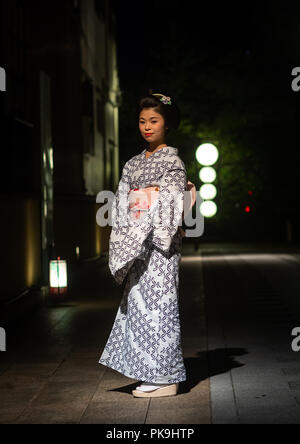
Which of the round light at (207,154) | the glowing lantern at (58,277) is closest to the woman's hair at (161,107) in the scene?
the glowing lantern at (58,277)

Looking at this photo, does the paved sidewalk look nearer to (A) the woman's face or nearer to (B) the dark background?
(A) the woman's face

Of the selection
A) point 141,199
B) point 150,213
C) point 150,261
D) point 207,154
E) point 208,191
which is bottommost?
point 150,261

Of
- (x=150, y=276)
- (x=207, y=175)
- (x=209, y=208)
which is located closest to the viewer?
(x=150, y=276)

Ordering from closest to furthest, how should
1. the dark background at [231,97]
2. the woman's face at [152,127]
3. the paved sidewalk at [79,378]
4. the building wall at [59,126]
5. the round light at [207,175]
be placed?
the paved sidewalk at [79,378]
the woman's face at [152,127]
the building wall at [59,126]
the round light at [207,175]
the dark background at [231,97]

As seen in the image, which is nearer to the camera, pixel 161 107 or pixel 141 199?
pixel 141 199

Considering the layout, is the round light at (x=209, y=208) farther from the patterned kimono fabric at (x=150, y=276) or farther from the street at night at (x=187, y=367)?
the patterned kimono fabric at (x=150, y=276)

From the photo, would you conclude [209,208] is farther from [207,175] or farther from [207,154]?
[207,154]

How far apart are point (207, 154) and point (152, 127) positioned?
9413 mm

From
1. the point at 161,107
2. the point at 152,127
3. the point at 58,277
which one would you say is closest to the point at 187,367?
the point at 152,127

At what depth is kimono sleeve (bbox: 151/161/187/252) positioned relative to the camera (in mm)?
6941

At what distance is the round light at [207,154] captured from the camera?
16461 mm

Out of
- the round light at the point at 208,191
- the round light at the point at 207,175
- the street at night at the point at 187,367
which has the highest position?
the round light at the point at 207,175

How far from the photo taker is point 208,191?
54.6 feet

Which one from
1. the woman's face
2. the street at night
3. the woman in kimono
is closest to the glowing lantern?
the street at night
